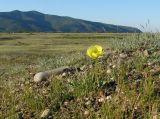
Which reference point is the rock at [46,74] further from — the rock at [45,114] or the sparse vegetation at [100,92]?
the rock at [45,114]

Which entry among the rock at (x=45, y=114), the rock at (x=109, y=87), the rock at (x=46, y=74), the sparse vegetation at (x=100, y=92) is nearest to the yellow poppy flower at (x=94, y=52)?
the sparse vegetation at (x=100, y=92)

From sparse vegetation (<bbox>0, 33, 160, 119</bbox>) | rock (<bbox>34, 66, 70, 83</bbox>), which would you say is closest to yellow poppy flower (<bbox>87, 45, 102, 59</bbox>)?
sparse vegetation (<bbox>0, 33, 160, 119</bbox>)

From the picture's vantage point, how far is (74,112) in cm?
764

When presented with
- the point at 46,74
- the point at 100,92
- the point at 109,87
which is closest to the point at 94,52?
the point at 100,92

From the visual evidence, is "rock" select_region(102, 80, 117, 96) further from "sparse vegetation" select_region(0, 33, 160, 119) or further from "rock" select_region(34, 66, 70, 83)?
"rock" select_region(34, 66, 70, 83)

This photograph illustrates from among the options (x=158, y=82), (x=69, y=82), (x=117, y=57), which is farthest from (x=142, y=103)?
(x=117, y=57)

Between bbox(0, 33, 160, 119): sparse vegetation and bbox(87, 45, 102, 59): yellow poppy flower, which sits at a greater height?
bbox(87, 45, 102, 59): yellow poppy flower

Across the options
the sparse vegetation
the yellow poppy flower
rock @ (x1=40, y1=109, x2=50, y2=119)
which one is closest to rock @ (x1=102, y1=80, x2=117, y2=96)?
the sparse vegetation

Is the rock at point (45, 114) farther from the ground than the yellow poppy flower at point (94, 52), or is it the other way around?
the yellow poppy flower at point (94, 52)

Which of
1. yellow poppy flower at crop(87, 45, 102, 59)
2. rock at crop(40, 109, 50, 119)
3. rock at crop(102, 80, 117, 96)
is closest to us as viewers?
yellow poppy flower at crop(87, 45, 102, 59)

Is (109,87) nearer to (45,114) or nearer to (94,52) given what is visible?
(94,52)

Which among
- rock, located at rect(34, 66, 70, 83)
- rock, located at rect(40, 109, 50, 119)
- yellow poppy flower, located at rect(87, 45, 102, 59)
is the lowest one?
rock, located at rect(40, 109, 50, 119)

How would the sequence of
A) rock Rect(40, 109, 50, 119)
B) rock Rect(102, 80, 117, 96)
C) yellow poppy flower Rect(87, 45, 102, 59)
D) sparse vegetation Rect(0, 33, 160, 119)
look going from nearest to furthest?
sparse vegetation Rect(0, 33, 160, 119) < yellow poppy flower Rect(87, 45, 102, 59) < rock Rect(40, 109, 50, 119) < rock Rect(102, 80, 117, 96)

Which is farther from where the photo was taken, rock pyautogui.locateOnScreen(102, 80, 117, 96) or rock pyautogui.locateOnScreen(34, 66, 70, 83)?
rock pyautogui.locateOnScreen(34, 66, 70, 83)
